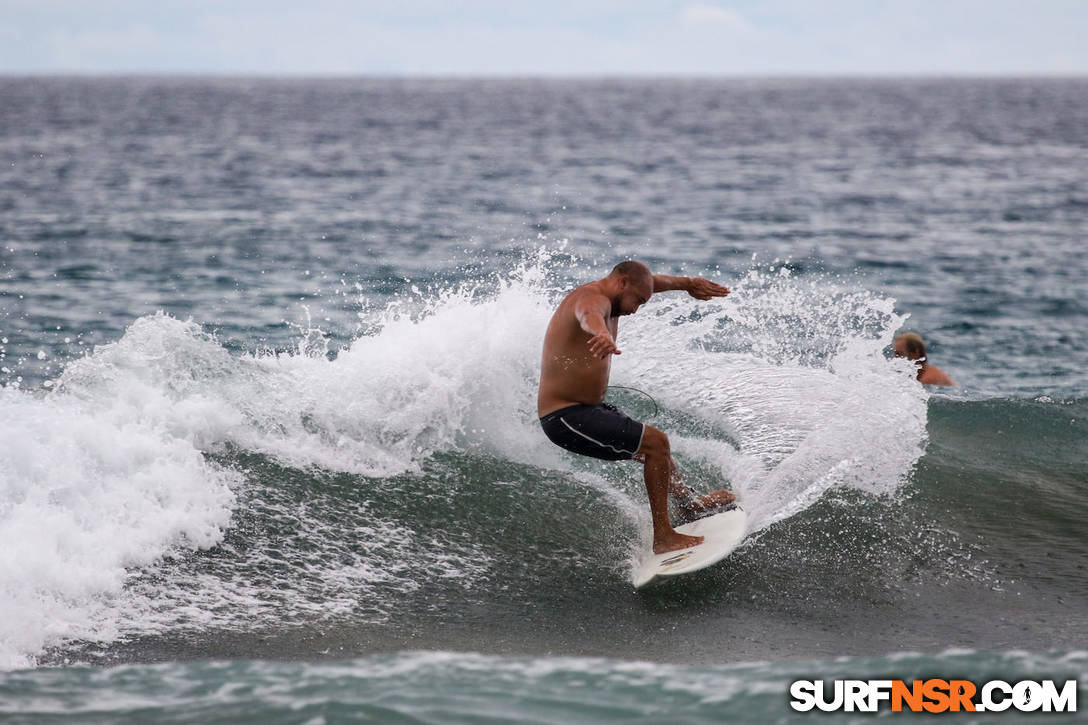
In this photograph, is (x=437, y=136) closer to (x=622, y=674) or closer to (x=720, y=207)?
(x=720, y=207)

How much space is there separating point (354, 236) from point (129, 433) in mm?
17270

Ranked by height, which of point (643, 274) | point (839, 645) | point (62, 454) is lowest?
point (839, 645)

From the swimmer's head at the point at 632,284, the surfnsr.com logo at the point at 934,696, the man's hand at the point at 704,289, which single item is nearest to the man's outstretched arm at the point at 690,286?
the man's hand at the point at 704,289

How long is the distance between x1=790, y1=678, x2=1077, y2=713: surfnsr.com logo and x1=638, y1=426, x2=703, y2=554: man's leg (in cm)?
198


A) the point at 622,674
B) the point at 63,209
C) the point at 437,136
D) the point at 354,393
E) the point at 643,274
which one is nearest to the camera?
the point at 622,674

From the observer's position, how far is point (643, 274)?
21.8 ft

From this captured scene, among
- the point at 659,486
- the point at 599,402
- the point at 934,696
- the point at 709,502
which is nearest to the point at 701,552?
the point at 659,486

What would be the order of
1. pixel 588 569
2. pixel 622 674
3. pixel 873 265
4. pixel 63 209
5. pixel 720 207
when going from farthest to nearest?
pixel 720 207 < pixel 63 209 < pixel 873 265 < pixel 588 569 < pixel 622 674

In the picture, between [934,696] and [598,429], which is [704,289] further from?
[934,696]

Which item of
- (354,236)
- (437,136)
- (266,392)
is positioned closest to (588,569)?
(266,392)

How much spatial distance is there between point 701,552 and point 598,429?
106cm

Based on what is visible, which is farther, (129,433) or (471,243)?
(471,243)

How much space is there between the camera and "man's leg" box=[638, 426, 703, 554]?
6906 millimetres

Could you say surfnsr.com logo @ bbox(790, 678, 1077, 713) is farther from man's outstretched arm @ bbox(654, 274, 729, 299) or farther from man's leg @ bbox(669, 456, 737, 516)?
man's outstretched arm @ bbox(654, 274, 729, 299)
